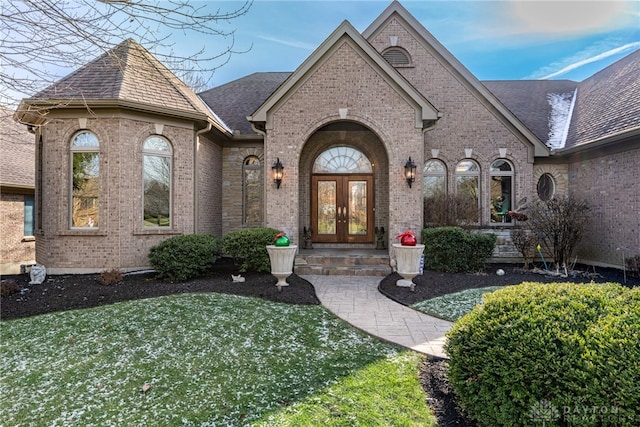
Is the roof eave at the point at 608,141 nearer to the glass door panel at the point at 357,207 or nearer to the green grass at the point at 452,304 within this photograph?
the green grass at the point at 452,304

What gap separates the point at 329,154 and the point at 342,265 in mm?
4233

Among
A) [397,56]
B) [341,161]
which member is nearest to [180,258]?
[341,161]

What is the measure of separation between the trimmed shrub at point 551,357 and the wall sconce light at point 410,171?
5989mm

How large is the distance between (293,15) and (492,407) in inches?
369

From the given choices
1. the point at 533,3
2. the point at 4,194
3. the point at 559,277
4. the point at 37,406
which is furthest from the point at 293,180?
the point at 4,194

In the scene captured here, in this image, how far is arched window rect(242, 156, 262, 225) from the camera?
1129 centimetres

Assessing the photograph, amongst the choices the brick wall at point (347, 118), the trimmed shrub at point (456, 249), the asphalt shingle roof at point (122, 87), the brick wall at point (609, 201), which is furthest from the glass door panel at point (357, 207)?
the brick wall at point (609, 201)

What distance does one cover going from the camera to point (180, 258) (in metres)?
7.25

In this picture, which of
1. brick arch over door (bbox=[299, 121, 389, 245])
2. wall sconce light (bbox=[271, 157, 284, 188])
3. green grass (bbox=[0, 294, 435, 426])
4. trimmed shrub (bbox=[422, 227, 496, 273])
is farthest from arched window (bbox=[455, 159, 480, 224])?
green grass (bbox=[0, 294, 435, 426])

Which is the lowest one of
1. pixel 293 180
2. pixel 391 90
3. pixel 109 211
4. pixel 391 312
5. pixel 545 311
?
pixel 391 312

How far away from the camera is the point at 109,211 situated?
7996 mm

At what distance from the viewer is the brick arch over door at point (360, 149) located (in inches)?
420

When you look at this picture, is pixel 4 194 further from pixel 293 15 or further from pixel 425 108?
pixel 425 108

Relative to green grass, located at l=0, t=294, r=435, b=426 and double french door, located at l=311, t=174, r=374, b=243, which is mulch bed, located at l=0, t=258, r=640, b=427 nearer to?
green grass, located at l=0, t=294, r=435, b=426
